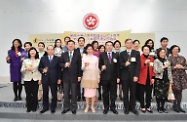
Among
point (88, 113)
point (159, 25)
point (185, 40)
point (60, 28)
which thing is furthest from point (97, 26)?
point (88, 113)

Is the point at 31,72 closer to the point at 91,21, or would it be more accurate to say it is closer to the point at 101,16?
the point at 91,21

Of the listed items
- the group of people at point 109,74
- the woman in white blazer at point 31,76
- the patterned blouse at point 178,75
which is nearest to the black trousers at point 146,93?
the group of people at point 109,74

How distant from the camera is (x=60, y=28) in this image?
6.07 m

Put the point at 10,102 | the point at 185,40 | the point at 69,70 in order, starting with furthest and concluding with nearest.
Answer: the point at 185,40 → the point at 10,102 → the point at 69,70

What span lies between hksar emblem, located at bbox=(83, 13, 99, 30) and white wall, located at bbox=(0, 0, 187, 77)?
0.12 meters

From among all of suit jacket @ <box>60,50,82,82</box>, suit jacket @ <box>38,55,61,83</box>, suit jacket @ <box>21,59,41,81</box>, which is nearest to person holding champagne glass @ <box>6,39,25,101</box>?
suit jacket @ <box>21,59,41,81</box>

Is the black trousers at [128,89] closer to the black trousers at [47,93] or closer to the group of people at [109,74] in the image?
the group of people at [109,74]

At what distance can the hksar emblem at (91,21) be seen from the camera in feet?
19.6

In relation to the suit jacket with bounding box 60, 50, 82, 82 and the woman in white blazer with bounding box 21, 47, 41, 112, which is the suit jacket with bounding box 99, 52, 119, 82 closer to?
the suit jacket with bounding box 60, 50, 82, 82

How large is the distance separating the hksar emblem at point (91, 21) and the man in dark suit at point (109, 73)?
8.36 ft

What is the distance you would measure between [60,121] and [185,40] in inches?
178

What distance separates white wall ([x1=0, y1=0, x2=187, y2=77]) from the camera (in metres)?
5.91

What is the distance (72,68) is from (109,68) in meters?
0.67

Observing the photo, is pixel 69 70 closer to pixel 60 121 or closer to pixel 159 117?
pixel 60 121
